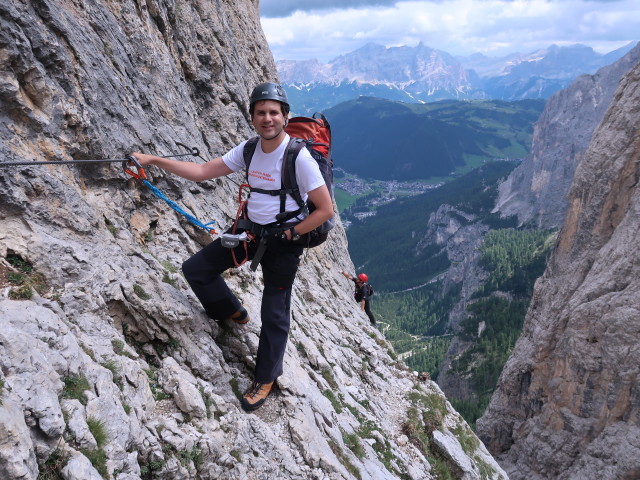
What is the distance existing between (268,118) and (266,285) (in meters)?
3.17

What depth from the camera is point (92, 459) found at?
5.16 m

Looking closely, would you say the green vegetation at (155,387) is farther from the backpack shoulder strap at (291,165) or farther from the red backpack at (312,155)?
the backpack shoulder strap at (291,165)

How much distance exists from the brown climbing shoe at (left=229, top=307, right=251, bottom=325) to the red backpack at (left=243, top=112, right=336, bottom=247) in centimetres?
262

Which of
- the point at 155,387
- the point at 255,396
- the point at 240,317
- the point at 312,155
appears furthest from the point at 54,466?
the point at 312,155

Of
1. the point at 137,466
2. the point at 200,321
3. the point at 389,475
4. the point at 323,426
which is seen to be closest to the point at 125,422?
the point at 137,466

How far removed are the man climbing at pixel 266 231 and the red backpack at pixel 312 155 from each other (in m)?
0.09

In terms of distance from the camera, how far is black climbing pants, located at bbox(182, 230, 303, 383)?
26.8 ft

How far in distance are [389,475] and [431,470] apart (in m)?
2.70

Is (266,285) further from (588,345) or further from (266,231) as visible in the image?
(588,345)

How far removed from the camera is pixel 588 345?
4012cm

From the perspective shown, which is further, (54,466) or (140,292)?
(140,292)

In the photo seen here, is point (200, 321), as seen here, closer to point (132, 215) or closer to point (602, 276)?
point (132, 215)

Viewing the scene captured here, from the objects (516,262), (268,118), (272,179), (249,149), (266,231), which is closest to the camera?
(268,118)

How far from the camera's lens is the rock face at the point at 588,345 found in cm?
3584
